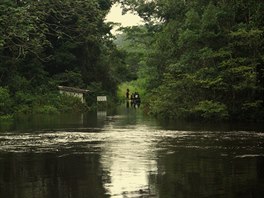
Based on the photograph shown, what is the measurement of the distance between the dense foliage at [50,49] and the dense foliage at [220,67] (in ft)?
45.8

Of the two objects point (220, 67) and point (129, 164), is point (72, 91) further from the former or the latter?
point (129, 164)

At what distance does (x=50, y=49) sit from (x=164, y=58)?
65.3 feet

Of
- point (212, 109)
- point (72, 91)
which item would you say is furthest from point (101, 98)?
point (212, 109)

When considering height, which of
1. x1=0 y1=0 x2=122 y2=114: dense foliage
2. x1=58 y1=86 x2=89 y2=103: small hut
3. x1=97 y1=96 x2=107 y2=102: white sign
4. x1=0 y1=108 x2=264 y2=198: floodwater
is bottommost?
x1=0 y1=108 x2=264 y2=198: floodwater

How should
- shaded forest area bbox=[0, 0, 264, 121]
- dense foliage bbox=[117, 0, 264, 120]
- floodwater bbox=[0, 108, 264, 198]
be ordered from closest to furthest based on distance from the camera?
1. floodwater bbox=[0, 108, 264, 198]
2. dense foliage bbox=[117, 0, 264, 120]
3. shaded forest area bbox=[0, 0, 264, 121]

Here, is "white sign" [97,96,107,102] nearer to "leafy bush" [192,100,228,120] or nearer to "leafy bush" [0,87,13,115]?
"leafy bush" [0,87,13,115]

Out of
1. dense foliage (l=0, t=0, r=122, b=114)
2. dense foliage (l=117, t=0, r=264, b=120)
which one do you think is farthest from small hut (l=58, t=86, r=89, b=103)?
dense foliage (l=117, t=0, r=264, b=120)

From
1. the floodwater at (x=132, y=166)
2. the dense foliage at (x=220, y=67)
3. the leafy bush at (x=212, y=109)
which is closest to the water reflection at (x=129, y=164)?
the floodwater at (x=132, y=166)

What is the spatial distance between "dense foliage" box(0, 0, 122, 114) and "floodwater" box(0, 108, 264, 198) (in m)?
20.6

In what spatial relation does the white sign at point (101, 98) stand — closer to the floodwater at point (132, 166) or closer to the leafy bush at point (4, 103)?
the leafy bush at point (4, 103)

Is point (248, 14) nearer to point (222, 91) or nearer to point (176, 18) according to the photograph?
point (222, 91)

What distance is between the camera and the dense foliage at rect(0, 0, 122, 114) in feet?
134

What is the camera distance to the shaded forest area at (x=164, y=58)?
31172 mm

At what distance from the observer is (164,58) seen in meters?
41.1
